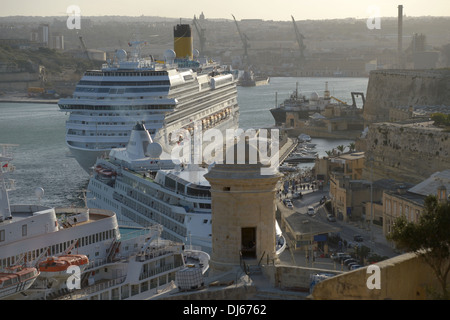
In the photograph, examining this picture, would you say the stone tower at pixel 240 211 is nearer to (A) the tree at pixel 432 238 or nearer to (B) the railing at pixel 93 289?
(A) the tree at pixel 432 238

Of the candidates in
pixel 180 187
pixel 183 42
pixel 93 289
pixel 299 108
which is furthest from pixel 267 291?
pixel 299 108

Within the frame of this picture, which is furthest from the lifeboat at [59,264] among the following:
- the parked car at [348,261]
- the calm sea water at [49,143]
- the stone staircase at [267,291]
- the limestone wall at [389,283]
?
the calm sea water at [49,143]

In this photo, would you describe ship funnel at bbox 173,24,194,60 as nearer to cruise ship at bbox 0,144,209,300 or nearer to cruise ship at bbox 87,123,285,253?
cruise ship at bbox 87,123,285,253

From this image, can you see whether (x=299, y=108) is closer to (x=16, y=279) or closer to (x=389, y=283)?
(x=16, y=279)

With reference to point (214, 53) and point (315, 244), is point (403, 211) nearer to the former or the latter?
point (315, 244)

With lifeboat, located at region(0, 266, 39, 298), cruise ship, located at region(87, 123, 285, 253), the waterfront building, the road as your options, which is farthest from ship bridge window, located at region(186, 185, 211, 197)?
lifeboat, located at region(0, 266, 39, 298)
